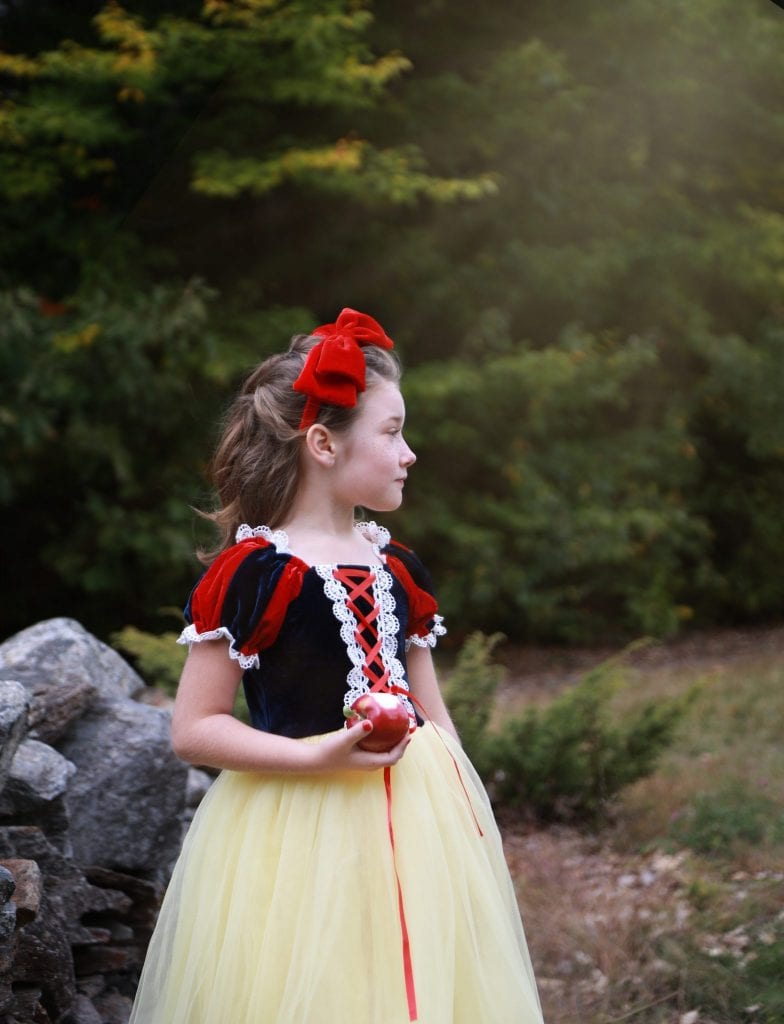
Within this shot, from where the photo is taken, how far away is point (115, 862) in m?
2.81

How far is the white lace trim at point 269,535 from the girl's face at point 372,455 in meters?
0.12

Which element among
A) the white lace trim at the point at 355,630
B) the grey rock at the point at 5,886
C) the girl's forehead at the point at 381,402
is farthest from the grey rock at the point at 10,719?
the girl's forehead at the point at 381,402

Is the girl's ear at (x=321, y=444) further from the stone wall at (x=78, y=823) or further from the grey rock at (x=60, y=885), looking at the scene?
the grey rock at (x=60, y=885)

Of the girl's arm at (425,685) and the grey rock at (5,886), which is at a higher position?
the girl's arm at (425,685)

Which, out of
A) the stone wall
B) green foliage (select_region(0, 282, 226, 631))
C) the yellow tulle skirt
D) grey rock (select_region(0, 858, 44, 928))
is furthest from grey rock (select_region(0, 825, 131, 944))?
green foliage (select_region(0, 282, 226, 631))

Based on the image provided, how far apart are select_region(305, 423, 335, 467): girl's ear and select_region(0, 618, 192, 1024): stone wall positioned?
0.79m

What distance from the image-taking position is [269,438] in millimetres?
1975

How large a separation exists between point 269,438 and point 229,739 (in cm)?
53

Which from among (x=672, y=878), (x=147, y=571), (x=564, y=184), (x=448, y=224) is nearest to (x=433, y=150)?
(x=448, y=224)

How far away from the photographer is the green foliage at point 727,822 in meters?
3.82

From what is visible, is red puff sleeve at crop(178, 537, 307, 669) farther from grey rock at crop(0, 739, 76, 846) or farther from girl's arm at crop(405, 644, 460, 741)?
grey rock at crop(0, 739, 76, 846)

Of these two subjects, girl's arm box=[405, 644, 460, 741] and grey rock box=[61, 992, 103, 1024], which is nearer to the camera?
girl's arm box=[405, 644, 460, 741]

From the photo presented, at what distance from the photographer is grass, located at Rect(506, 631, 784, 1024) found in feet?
9.26

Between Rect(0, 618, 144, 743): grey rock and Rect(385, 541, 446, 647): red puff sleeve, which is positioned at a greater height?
Rect(385, 541, 446, 647): red puff sleeve
